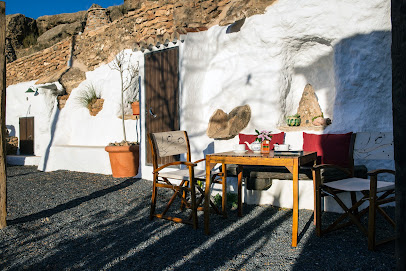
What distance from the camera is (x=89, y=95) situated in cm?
866

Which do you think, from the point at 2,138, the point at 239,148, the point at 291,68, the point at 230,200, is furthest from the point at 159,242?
the point at 291,68

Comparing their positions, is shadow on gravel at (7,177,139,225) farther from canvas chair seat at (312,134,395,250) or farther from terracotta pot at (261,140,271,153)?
canvas chair seat at (312,134,395,250)

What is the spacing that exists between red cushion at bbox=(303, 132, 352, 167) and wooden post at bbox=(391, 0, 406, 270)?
8.96ft

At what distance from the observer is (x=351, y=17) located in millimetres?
4023

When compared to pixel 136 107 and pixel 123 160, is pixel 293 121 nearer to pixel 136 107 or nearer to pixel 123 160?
pixel 123 160

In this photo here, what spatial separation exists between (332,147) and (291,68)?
1.46 m

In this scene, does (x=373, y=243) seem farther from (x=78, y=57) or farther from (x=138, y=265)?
(x=78, y=57)

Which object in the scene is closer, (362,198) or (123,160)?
(362,198)

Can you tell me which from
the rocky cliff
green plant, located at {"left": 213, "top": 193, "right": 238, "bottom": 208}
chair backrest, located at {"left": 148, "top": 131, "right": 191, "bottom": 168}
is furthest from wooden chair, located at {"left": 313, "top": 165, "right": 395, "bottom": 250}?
the rocky cliff

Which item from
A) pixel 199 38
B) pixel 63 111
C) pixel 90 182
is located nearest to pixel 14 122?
pixel 63 111

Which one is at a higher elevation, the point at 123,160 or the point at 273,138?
the point at 273,138

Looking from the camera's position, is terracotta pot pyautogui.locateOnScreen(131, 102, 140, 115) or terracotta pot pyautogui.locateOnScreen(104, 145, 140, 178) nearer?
terracotta pot pyautogui.locateOnScreen(104, 145, 140, 178)

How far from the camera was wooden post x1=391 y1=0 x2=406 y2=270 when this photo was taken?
116 centimetres

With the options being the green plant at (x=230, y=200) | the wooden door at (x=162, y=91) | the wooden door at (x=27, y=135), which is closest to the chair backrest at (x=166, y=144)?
the green plant at (x=230, y=200)
